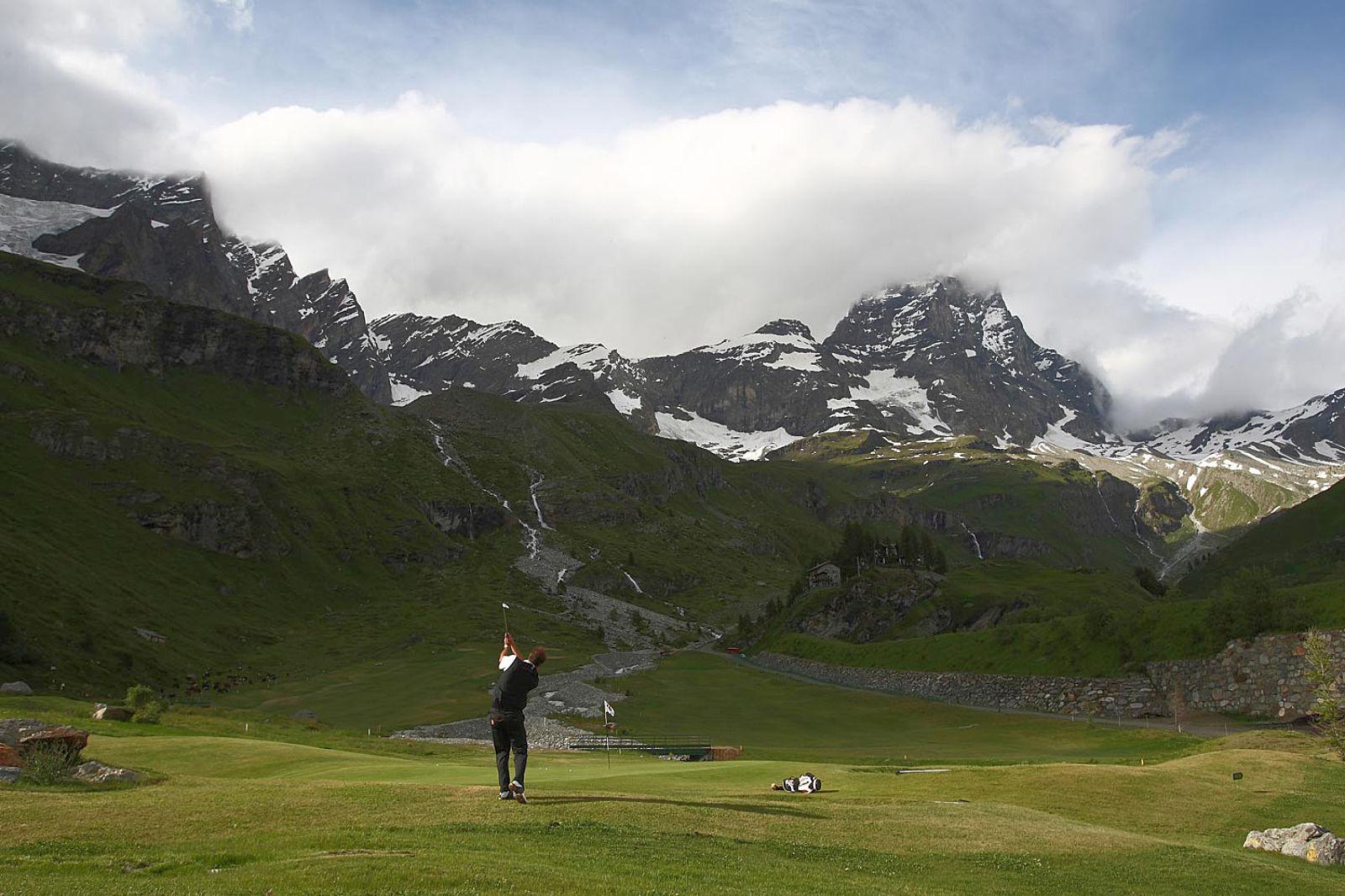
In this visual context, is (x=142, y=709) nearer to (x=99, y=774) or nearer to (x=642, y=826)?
(x=99, y=774)

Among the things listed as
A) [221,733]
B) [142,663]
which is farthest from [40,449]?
[221,733]

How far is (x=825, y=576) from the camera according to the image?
182 metres

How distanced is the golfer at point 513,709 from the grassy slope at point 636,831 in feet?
3.81

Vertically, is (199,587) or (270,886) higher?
(199,587)

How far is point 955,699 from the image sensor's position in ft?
317

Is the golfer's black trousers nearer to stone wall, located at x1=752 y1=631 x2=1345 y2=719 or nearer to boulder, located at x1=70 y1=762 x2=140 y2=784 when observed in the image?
boulder, located at x1=70 y1=762 x2=140 y2=784

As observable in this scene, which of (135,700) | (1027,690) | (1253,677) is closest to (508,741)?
(135,700)

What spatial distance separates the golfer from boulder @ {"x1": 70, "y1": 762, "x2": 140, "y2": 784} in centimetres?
1362

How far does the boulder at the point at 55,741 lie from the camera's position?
93.5 feet

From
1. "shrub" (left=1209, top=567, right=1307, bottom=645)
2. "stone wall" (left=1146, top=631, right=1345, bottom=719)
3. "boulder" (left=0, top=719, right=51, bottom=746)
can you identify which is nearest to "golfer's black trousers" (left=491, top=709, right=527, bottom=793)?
"boulder" (left=0, top=719, right=51, bottom=746)

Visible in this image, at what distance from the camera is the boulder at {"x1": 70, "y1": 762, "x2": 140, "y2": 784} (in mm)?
27856

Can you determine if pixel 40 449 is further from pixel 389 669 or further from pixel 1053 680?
pixel 1053 680

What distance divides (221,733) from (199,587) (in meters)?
140

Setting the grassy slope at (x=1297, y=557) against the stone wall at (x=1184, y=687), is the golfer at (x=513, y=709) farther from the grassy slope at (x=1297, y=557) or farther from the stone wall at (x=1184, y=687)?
the grassy slope at (x=1297, y=557)
